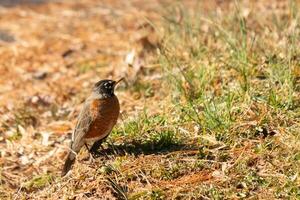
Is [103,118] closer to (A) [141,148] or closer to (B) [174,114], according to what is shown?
(A) [141,148]

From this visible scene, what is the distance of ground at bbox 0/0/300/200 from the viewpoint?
5.32 metres

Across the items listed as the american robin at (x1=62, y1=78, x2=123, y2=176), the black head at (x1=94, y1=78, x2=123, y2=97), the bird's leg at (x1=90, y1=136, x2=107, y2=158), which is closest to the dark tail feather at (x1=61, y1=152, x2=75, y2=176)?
the american robin at (x1=62, y1=78, x2=123, y2=176)

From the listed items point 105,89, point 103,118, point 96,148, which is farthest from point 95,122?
point 105,89

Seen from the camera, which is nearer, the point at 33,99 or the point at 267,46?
the point at 267,46

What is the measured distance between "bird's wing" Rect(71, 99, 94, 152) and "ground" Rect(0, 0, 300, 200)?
0.23 meters

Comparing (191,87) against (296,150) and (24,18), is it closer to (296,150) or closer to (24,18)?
(296,150)

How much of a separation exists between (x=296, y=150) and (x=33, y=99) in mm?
4015

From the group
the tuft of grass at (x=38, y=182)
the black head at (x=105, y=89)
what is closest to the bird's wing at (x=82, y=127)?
the black head at (x=105, y=89)

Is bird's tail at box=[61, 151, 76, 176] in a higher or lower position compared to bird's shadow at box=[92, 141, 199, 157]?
lower

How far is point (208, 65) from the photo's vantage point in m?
7.00

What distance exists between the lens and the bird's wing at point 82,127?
5.98 m

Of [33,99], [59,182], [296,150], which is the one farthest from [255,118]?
[33,99]

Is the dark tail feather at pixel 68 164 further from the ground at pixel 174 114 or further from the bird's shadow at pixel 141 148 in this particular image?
the bird's shadow at pixel 141 148

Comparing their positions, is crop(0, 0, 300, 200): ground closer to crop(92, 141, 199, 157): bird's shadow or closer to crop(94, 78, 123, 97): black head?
crop(92, 141, 199, 157): bird's shadow
